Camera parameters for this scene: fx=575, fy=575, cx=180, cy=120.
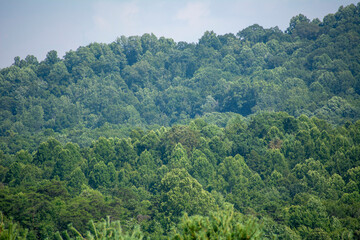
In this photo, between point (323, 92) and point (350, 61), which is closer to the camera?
point (323, 92)

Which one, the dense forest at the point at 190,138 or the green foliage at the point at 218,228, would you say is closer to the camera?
the green foliage at the point at 218,228

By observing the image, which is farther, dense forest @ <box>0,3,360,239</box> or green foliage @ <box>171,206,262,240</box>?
dense forest @ <box>0,3,360,239</box>

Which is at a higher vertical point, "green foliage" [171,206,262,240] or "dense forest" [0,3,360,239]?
"dense forest" [0,3,360,239]

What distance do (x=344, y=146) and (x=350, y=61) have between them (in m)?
57.5

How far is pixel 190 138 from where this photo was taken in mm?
83000

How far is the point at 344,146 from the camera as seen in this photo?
75375 millimetres

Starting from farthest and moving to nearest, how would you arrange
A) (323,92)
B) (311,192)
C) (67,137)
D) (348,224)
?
(323,92)
(67,137)
(311,192)
(348,224)

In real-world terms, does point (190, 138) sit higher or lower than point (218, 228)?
higher

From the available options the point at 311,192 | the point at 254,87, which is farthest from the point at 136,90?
the point at 311,192

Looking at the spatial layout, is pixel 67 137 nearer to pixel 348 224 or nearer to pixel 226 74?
pixel 226 74

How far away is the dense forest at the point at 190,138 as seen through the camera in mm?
51406

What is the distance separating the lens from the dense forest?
51406 millimetres

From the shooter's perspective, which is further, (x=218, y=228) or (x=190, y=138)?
(x=190, y=138)

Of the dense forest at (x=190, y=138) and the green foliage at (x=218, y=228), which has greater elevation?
the dense forest at (x=190, y=138)
